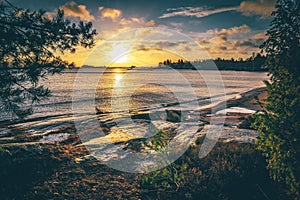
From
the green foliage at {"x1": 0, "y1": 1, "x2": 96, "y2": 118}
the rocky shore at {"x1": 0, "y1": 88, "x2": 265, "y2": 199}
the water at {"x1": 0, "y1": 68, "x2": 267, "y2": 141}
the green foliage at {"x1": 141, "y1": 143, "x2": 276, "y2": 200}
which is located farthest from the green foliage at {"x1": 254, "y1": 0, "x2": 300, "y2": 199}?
the water at {"x1": 0, "y1": 68, "x2": 267, "y2": 141}

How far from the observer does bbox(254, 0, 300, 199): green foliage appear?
14.5 feet

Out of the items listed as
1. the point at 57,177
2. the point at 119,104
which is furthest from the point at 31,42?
the point at 119,104

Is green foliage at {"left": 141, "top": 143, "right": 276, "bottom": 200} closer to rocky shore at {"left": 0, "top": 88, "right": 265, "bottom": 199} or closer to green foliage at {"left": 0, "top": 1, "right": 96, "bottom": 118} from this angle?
rocky shore at {"left": 0, "top": 88, "right": 265, "bottom": 199}

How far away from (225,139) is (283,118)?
15.9 ft

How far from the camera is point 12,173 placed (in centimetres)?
675

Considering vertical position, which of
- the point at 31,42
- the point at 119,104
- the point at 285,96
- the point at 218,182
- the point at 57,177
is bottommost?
the point at 119,104

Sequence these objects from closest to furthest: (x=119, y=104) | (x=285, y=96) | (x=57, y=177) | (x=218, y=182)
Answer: (x=285, y=96), (x=218, y=182), (x=57, y=177), (x=119, y=104)

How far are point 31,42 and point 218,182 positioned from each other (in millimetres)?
6773

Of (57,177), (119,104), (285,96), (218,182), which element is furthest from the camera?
(119,104)

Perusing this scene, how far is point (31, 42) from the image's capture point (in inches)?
273

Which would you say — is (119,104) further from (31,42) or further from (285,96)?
(285,96)

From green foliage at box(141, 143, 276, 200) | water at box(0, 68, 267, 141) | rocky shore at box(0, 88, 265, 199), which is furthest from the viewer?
water at box(0, 68, 267, 141)

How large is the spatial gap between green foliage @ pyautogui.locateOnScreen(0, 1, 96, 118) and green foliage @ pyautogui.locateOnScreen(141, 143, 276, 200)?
472 centimetres

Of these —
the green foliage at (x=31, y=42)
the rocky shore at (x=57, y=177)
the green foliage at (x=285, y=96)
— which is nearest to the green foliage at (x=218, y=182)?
the rocky shore at (x=57, y=177)
